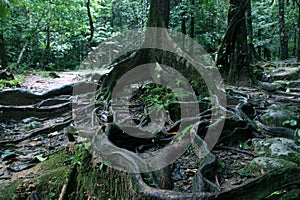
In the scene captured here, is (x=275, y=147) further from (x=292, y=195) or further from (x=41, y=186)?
(x=41, y=186)

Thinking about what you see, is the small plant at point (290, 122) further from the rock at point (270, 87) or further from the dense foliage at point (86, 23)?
the dense foliage at point (86, 23)

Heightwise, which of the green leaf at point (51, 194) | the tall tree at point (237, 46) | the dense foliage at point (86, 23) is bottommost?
the green leaf at point (51, 194)

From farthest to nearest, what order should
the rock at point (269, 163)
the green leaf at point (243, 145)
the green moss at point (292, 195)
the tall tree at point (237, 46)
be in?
1. the tall tree at point (237, 46)
2. the green leaf at point (243, 145)
3. the rock at point (269, 163)
4. the green moss at point (292, 195)

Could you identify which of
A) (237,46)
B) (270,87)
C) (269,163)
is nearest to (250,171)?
(269,163)

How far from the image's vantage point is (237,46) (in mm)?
8000

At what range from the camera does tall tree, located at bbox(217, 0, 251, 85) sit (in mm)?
7965

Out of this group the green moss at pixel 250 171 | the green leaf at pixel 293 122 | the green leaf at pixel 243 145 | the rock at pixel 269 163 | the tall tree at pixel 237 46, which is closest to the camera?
the rock at pixel 269 163

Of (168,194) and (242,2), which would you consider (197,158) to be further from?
(242,2)

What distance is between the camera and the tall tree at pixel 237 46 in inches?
314

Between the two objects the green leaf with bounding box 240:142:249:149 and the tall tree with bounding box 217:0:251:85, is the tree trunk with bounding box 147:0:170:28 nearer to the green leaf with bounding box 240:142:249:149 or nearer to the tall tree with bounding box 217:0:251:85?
the tall tree with bounding box 217:0:251:85

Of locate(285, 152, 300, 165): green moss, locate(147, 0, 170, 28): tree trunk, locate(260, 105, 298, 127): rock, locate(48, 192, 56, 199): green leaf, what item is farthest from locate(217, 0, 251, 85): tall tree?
locate(48, 192, 56, 199): green leaf

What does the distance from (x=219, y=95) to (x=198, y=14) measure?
5.96 m

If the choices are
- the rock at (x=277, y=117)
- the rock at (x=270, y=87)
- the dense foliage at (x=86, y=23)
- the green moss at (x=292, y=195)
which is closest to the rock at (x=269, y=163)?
the green moss at (x=292, y=195)

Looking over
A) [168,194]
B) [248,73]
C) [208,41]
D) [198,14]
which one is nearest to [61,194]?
[168,194]
